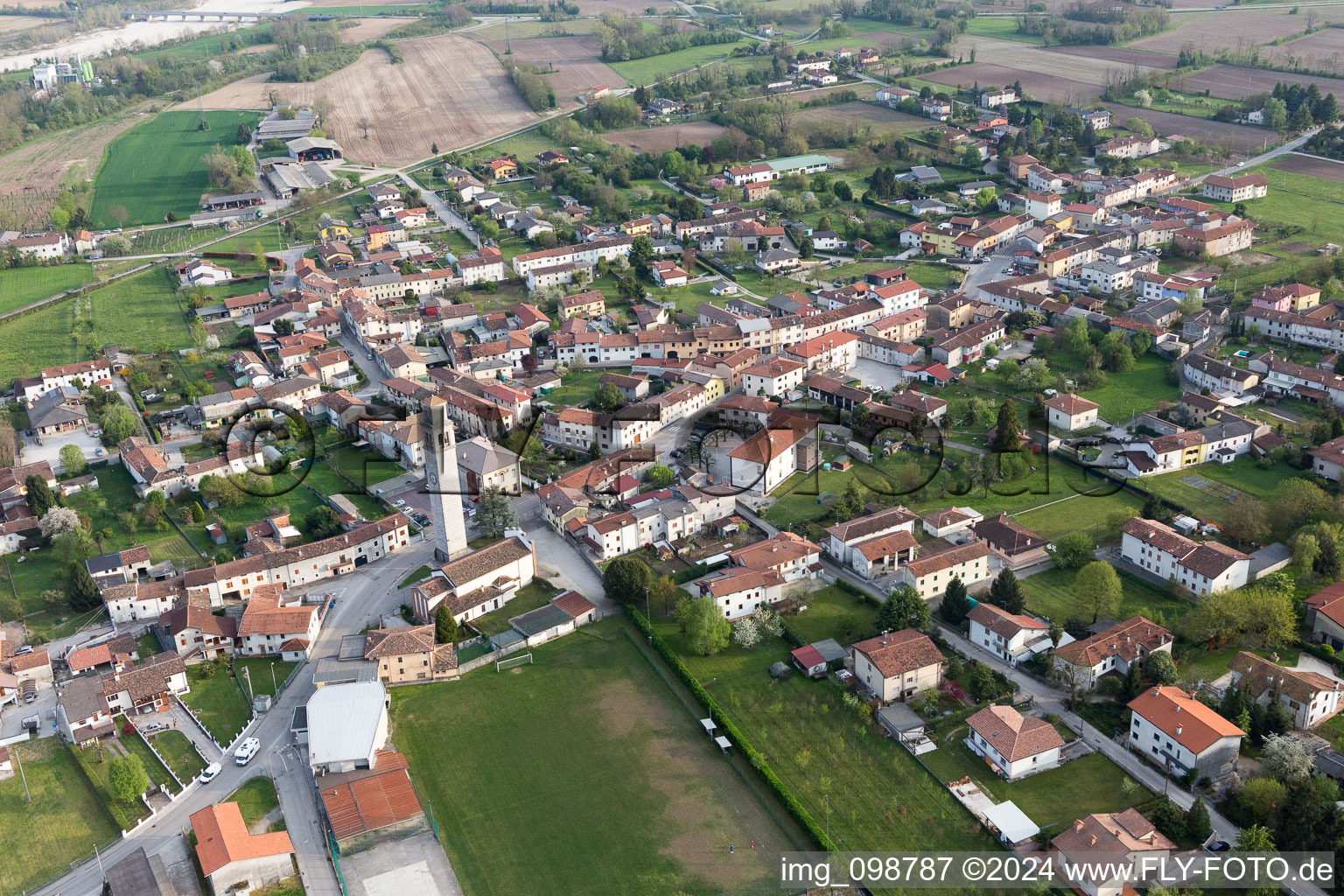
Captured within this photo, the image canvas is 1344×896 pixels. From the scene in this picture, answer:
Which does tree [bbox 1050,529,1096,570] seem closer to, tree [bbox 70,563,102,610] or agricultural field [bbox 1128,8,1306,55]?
tree [bbox 70,563,102,610]

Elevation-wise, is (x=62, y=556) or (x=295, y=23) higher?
(x=295, y=23)

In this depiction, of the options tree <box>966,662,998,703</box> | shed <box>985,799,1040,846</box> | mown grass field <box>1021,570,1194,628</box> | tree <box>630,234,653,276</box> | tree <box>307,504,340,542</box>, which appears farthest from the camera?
tree <box>630,234,653,276</box>

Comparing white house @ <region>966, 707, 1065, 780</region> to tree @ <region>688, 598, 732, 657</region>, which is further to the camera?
tree @ <region>688, 598, 732, 657</region>

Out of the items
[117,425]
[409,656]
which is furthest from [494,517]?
[117,425]

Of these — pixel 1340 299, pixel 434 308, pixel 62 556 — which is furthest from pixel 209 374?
pixel 1340 299

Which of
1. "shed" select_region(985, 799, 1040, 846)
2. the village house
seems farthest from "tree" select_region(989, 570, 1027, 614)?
"shed" select_region(985, 799, 1040, 846)

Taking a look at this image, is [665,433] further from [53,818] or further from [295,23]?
[295,23]

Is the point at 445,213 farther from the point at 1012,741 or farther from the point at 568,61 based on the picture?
the point at 1012,741
